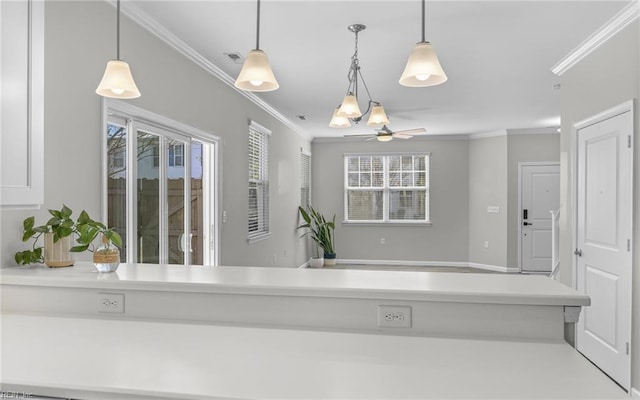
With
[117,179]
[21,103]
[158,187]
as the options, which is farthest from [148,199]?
[21,103]

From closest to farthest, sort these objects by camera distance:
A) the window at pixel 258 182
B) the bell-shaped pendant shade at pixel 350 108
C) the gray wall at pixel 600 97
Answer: the gray wall at pixel 600 97
the bell-shaped pendant shade at pixel 350 108
the window at pixel 258 182

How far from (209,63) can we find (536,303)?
3353 mm

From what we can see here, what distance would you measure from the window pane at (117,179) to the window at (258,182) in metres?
2.30

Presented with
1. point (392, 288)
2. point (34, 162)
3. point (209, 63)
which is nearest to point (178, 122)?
point (209, 63)

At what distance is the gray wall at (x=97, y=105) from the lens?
7.51 feet

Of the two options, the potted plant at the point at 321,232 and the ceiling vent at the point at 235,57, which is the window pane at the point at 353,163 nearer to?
the potted plant at the point at 321,232

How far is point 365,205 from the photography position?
29.1ft

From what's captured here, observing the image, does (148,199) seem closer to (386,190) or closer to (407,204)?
(386,190)

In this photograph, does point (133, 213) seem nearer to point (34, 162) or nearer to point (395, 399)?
point (34, 162)

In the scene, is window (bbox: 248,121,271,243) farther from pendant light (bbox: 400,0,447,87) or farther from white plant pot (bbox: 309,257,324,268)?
pendant light (bbox: 400,0,447,87)

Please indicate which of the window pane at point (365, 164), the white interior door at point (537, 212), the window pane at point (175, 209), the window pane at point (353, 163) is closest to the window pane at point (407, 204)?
the window pane at point (365, 164)

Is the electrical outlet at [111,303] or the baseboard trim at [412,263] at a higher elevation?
the electrical outlet at [111,303]

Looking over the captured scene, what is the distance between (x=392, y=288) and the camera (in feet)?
5.27

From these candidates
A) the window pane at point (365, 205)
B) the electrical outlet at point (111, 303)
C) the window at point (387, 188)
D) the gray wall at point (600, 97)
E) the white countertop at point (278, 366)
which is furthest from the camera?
the window pane at point (365, 205)
